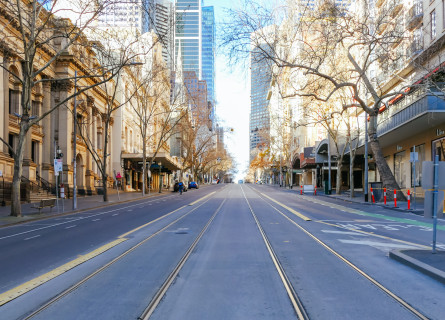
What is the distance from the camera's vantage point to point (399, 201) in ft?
96.2

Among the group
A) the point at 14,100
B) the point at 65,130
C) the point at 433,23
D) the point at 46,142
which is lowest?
the point at 46,142

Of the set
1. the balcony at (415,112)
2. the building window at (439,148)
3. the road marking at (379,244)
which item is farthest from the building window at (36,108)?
the building window at (439,148)

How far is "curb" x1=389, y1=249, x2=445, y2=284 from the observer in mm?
6697

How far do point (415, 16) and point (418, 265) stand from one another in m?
30.9

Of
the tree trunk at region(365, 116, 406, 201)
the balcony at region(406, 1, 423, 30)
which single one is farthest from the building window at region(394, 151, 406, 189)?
the balcony at region(406, 1, 423, 30)

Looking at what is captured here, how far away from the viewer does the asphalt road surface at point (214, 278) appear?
5191 millimetres

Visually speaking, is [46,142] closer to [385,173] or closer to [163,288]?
[385,173]

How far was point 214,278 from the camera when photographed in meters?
6.85

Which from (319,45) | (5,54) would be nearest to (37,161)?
(5,54)

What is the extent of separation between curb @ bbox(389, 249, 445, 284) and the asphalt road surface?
0.41 ft

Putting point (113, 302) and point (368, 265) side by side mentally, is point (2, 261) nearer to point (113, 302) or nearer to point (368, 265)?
point (113, 302)

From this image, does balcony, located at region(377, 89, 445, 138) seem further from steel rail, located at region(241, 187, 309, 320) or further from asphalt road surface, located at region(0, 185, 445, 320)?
steel rail, located at region(241, 187, 309, 320)

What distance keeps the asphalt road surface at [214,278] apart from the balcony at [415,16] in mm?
21832

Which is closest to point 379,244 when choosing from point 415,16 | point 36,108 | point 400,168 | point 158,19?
point 158,19
